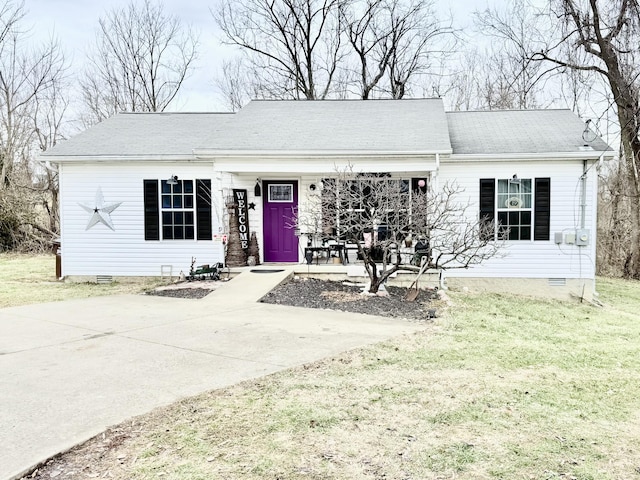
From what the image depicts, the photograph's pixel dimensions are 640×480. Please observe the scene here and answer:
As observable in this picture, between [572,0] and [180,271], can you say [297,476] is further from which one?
[572,0]

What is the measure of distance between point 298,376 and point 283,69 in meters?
23.4

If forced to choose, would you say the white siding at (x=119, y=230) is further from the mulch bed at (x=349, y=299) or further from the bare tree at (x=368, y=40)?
the bare tree at (x=368, y=40)

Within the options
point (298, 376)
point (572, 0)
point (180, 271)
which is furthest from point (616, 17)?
point (298, 376)

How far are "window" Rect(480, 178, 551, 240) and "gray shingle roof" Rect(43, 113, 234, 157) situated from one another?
709 centimetres

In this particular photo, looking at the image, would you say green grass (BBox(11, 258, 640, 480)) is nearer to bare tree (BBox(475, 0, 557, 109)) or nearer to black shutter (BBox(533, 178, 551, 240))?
black shutter (BBox(533, 178, 551, 240))

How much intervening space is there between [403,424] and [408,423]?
1.7 inches

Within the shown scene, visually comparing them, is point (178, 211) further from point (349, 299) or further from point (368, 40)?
point (368, 40)

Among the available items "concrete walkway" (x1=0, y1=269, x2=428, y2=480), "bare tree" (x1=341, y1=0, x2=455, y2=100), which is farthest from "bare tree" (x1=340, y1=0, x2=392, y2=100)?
"concrete walkway" (x1=0, y1=269, x2=428, y2=480)

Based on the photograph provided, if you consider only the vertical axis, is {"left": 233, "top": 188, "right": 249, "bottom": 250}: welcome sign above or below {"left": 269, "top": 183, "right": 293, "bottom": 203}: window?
below

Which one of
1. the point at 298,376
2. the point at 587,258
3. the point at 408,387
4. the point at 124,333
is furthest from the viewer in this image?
the point at 587,258

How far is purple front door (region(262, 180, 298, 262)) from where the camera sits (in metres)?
12.9

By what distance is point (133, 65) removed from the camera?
27.1m

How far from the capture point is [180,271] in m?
12.2

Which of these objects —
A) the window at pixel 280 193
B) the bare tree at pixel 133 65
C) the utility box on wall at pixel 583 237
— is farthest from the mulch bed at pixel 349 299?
the bare tree at pixel 133 65
